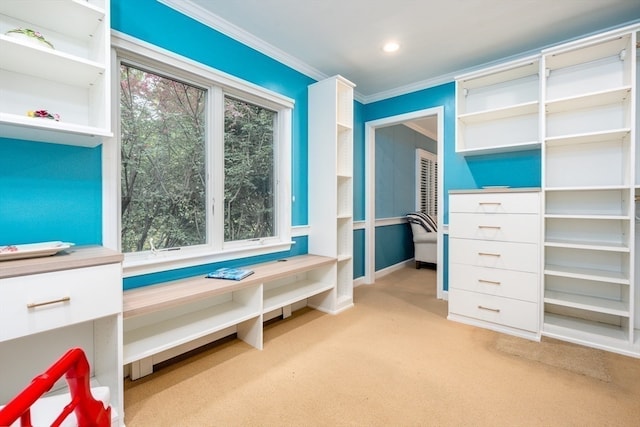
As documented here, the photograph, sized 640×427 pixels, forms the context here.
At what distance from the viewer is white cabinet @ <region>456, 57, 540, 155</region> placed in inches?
105

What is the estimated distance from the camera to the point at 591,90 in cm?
245

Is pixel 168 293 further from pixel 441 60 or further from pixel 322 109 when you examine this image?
pixel 441 60

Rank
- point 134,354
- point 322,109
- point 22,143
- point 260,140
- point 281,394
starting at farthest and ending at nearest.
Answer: point 322,109 < point 260,140 < point 281,394 < point 134,354 < point 22,143

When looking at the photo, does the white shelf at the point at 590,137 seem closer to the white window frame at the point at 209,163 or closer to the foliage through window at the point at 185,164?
the white window frame at the point at 209,163

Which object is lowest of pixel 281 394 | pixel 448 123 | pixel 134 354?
pixel 281 394

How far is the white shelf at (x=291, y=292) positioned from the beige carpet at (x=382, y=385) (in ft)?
0.93

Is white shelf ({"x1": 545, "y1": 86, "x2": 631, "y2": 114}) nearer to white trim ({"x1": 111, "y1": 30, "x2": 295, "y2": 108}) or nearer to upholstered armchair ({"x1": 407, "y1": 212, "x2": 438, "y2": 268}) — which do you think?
white trim ({"x1": 111, "y1": 30, "x2": 295, "y2": 108})

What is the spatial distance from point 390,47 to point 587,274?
253cm

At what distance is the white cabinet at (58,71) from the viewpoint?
136 centimetres

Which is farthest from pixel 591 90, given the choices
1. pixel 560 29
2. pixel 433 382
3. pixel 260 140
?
pixel 260 140

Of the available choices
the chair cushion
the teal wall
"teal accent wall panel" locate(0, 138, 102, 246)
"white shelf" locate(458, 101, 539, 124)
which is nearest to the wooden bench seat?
the teal wall

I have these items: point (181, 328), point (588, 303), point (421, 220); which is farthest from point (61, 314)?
point (421, 220)

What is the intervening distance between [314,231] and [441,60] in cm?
218

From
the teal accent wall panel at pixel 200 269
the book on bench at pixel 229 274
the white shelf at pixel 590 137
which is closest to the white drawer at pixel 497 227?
the white shelf at pixel 590 137
